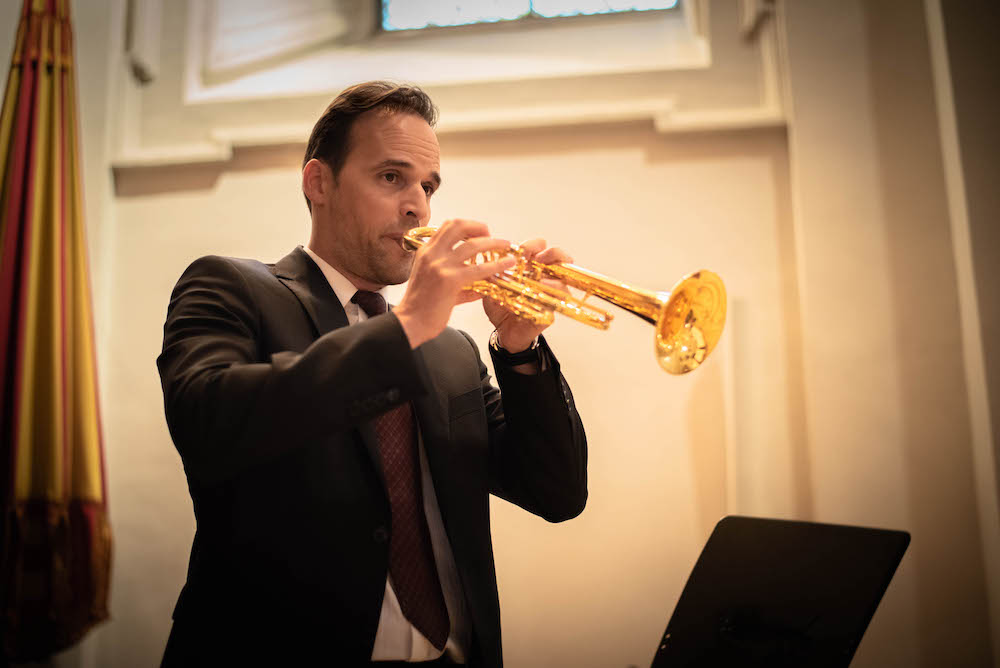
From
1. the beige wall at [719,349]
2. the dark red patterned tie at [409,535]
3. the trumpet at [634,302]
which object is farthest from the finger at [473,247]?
the beige wall at [719,349]

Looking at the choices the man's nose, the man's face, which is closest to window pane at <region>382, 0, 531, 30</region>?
the man's face

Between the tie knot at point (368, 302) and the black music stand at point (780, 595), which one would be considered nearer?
the black music stand at point (780, 595)

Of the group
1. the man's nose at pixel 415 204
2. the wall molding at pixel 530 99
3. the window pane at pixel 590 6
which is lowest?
the man's nose at pixel 415 204

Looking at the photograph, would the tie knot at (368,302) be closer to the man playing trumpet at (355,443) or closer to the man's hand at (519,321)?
the man playing trumpet at (355,443)

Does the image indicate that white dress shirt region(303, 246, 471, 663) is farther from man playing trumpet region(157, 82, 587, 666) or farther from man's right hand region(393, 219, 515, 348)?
man's right hand region(393, 219, 515, 348)

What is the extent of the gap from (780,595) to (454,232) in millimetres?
1085

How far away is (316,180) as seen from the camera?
1.92 metres

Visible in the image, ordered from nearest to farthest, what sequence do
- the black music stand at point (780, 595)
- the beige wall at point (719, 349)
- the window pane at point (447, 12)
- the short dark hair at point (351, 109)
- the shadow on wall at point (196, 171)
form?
1. the black music stand at point (780, 595)
2. the short dark hair at point (351, 109)
3. the beige wall at point (719, 349)
4. the shadow on wall at point (196, 171)
5. the window pane at point (447, 12)

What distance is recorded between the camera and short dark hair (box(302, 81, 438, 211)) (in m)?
1.88

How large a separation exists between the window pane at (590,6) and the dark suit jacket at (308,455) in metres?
2.60

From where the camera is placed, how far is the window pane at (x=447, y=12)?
12.4 ft

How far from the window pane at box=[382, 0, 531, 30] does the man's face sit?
2215 mm

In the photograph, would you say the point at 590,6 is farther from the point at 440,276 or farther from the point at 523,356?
the point at 440,276

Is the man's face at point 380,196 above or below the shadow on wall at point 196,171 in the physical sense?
below
